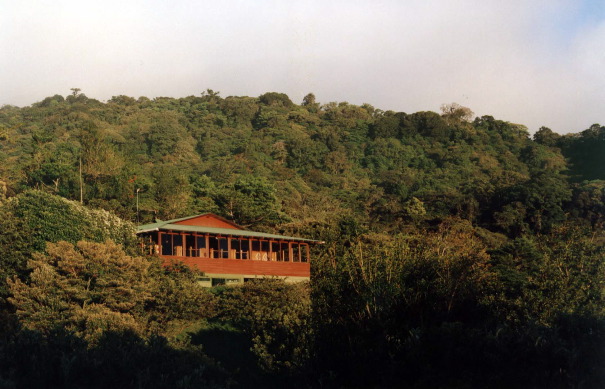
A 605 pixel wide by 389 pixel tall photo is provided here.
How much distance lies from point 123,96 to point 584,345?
105552 millimetres

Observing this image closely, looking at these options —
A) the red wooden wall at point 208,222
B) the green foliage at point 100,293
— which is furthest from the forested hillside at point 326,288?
the red wooden wall at point 208,222

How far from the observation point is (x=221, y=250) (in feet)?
114

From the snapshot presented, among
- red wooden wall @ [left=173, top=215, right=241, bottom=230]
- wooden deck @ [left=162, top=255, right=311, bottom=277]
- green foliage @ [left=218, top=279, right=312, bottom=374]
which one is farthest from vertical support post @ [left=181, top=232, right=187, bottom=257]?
green foliage @ [left=218, top=279, right=312, bottom=374]

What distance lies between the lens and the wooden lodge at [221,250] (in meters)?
32.6

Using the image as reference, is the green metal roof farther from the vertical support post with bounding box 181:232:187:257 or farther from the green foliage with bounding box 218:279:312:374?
the green foliage with bounding box 218:279:312:374

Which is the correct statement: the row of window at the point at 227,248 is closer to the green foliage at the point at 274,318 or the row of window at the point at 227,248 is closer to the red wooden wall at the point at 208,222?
the red wooden wall at the point at 208,222

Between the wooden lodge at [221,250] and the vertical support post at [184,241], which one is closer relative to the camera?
the vertical support post at [184,241]

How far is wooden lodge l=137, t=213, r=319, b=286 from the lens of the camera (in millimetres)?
32625

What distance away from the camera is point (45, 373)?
14375mm

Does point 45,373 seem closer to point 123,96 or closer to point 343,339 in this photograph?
point 343,339

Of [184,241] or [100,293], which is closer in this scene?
[100,293]

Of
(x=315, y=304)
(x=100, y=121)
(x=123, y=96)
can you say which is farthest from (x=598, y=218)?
(x=123, y=96)

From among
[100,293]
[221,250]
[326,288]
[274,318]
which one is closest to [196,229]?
[221,250]

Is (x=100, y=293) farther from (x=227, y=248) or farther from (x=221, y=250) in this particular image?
(x=227, y=248)
